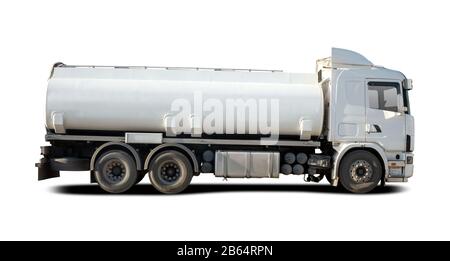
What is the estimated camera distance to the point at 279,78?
62.0 ft

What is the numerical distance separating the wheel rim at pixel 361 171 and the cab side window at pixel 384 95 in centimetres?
184

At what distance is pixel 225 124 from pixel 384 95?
204 inches

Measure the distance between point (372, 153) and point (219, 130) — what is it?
193 inches

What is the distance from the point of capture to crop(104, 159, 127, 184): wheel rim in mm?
18234

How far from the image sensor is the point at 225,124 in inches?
726

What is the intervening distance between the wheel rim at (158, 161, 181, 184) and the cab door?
19.8ft

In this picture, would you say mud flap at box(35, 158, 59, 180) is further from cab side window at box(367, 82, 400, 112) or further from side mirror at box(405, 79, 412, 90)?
side mirror at box(405, 79, 412, 90)

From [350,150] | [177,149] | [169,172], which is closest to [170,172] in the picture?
[169,172]

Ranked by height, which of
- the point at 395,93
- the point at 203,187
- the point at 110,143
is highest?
the point at 395,93

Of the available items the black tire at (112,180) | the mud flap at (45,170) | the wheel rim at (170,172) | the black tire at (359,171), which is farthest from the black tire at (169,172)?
the black tire at (359,171)

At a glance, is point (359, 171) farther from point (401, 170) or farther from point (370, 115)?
point (370, 115)

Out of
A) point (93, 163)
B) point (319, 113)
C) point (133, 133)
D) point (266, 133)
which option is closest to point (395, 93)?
point (319, 113)

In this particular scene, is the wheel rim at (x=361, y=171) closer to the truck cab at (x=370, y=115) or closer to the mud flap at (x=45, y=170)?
the truck cab at (x=370, y=115)

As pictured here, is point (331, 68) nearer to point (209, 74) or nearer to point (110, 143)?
point (209, 74)
